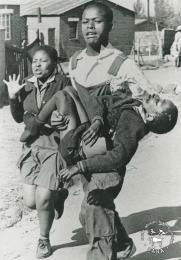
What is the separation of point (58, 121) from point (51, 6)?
3.11ft

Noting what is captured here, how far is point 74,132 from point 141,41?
0.95m

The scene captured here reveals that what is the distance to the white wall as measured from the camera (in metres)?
3.71

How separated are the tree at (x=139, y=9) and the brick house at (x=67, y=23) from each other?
33mm

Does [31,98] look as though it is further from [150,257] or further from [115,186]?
[150,257]

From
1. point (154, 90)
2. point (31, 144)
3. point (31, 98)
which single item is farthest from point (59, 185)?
point (154, 90)

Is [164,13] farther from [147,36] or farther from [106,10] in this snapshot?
[106,10]

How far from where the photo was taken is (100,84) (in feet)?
10.9

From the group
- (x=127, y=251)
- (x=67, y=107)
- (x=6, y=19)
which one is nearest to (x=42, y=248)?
(x=127, y=251)

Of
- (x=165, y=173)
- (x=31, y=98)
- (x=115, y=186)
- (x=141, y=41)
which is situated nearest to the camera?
(x=115, y=186)

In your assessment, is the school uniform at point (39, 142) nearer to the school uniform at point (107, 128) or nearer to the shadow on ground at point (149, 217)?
the school uniform at point (107, 128)

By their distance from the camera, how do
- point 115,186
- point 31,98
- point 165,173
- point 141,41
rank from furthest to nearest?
point 165,173 → point 141,41 → point 31,98 → point 115,186

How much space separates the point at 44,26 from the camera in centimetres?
369

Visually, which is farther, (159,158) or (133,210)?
(159,158)

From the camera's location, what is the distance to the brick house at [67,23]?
142 inches
